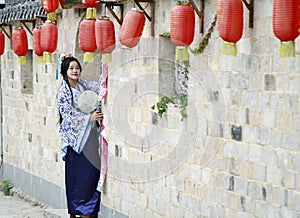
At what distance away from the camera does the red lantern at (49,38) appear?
1241 cm

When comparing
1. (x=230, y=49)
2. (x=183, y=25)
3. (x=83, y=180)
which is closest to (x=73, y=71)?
(x=83, y=180)

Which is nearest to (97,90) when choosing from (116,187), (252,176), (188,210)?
(116,187)

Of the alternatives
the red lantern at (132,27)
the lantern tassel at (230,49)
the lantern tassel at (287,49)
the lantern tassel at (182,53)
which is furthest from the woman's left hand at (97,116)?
the lantern tassel at (287,49)

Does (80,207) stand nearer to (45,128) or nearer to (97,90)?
(97,90)

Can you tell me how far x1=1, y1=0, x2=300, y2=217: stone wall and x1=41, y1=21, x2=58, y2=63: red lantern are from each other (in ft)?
1.17

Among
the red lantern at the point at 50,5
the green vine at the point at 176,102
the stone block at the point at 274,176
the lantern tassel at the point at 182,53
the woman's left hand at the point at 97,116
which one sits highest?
the red lantern at the point at 50,5

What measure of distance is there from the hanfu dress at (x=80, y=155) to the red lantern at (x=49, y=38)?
1.34 meters

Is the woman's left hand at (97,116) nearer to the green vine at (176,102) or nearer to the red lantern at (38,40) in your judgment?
the green vine at (176,102)

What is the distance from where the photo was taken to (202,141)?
9.09m

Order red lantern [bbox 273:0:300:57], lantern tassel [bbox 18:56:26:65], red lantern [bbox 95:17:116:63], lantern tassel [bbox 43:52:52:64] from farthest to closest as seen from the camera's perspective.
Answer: lantern tassel [bbox 18:56:26:65] < lantern tassel [bbox 43:52:52:64] < red lantern [bbox 95:17:116:63] < red lantern [bbox 273:0:300:57]

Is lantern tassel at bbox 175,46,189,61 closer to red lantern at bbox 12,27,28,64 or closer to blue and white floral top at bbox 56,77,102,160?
blue and white floral top at bbox 56,77,102,160

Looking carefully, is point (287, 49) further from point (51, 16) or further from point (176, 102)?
point (51, 16)

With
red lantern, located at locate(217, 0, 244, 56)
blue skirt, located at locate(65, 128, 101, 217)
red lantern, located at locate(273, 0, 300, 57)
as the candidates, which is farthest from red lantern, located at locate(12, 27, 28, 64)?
red lantern, located at locate(273, 0, 300, 57)

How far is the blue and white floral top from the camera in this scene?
1095 centimetres
